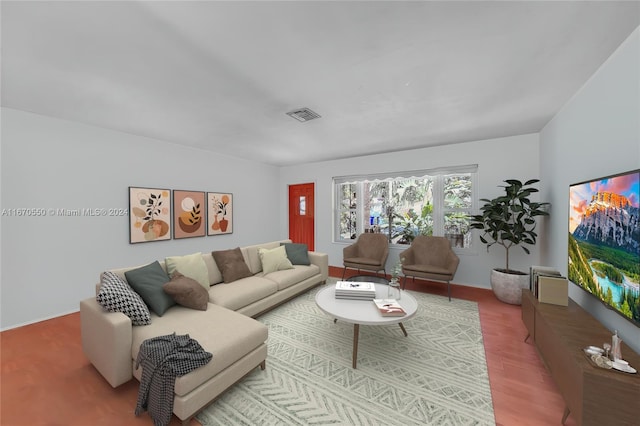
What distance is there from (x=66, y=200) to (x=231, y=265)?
225cm

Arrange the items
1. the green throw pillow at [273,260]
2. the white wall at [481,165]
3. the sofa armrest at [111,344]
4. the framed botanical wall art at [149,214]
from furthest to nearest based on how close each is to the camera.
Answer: the white wall at [481,165] → the framed botanical wall art at [149,214] → the green throw pillow at [273,260] → the sofa armrest at [111,344]

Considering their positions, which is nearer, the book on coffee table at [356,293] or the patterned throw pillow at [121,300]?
the patterned throw pillow at [121,300]

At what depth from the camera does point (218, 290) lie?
2.74m

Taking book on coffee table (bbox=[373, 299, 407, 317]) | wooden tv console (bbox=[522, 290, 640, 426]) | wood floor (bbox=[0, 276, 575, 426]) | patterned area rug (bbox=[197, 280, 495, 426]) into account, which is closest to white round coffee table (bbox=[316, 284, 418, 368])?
book on coffee table (bbox=[373, 299, 407, 317])

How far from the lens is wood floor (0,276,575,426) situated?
1.56 m

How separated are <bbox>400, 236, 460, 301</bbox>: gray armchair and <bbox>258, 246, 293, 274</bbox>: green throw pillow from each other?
1.89 m

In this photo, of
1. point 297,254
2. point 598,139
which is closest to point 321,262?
point 297,254

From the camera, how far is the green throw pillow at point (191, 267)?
254cm

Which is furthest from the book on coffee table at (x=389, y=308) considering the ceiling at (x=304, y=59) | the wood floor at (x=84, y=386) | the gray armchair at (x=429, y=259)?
the ceiling at (x=304, y=59)

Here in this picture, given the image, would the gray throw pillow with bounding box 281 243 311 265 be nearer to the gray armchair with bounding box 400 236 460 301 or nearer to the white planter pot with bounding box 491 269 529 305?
the gray armchair with bounding box 400 236 460 301

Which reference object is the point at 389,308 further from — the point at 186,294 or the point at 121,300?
the point at 121,300

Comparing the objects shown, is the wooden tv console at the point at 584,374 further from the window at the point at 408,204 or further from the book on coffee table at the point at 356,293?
the window at the point at 408,204

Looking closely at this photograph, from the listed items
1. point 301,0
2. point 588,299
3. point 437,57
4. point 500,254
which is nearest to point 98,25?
point 301,0

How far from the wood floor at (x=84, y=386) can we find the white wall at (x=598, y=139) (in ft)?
2.26
